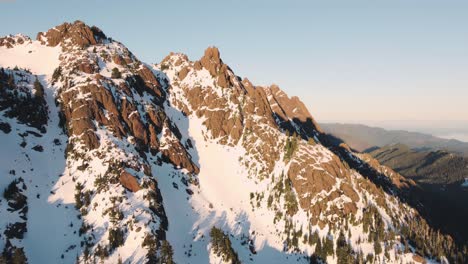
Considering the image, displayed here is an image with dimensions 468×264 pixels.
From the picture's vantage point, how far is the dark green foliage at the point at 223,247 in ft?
461

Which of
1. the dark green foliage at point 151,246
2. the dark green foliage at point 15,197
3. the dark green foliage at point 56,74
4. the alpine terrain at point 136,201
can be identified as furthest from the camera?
the dark green foliage at point 56,74

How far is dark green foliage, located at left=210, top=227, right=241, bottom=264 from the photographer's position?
461 ft

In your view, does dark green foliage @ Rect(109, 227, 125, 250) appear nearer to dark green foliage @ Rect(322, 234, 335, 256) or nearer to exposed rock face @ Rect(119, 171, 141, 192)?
exposed rock face @ Rect(119, 171, 141, 192)

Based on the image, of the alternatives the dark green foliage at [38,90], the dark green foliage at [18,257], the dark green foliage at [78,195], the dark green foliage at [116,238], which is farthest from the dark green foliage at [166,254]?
the dark green foliage at [38,90]

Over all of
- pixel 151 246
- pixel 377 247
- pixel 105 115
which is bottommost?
pixel 377 247

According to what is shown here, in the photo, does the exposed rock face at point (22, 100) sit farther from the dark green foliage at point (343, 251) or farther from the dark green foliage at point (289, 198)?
the dark green foliage at point (343, 251)

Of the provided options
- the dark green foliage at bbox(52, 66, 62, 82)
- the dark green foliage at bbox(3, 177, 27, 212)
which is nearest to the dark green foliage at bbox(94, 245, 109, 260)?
the dark green foliage at bbox(3, 177, 27, 212)

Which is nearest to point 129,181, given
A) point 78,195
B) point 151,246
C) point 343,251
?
point 78,195

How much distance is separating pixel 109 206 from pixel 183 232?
121 feet

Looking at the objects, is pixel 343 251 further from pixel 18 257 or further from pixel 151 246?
pixel 18 257

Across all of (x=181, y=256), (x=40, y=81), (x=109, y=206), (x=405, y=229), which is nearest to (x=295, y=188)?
(x=405, y=229)

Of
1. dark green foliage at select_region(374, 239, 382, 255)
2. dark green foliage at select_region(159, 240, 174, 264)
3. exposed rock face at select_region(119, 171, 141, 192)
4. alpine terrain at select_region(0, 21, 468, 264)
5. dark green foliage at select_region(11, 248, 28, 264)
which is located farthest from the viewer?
dark green foliage at select_region(374, 239, 382, 255)

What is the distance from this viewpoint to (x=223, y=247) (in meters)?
145

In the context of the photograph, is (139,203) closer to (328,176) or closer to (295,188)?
(295,188)
